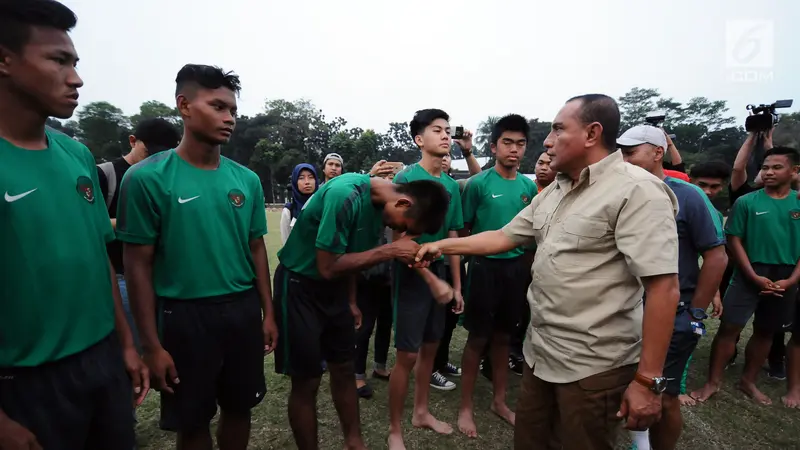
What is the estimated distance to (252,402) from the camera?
8.02ft

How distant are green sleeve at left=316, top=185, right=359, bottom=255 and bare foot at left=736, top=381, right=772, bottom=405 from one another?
14.3 feet

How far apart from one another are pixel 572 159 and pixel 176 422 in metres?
2.49

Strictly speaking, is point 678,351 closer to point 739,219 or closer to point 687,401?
point 687,401

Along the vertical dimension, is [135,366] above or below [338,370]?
above

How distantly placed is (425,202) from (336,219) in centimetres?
57

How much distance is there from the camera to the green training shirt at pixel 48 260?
4.82 feet

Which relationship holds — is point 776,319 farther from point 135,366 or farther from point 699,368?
point 135,366

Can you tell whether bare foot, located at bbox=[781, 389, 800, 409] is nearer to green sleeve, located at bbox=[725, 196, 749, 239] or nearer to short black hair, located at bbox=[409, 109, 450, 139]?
green sleeve, located at bbox=[725, 196, 749, 239]

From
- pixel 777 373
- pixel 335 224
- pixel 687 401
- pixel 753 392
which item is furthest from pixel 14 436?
pixel 777 373

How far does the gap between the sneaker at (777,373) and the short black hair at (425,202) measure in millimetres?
4670

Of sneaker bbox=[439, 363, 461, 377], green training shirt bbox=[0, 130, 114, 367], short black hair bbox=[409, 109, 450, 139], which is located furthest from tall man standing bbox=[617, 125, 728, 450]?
green training shirt bbox=[0, 130, 114, 367]

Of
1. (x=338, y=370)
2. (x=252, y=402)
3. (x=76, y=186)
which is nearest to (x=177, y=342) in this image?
(x=252, y=402)

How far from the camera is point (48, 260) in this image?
5.04 ft

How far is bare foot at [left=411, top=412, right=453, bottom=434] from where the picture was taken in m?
3.41
